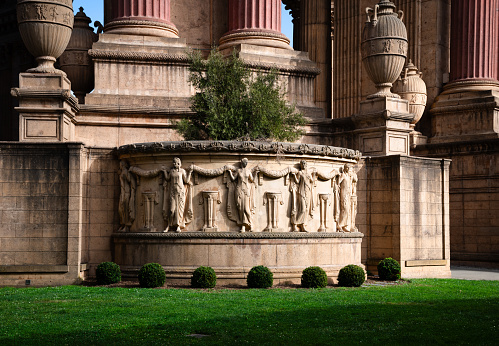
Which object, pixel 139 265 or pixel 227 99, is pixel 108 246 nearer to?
pixel 139 265

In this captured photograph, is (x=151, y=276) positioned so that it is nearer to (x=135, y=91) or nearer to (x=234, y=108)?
(x=234, y=108)

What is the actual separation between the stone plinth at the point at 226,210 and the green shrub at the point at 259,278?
2.80 feet

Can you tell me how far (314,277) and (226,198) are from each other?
12.1ft

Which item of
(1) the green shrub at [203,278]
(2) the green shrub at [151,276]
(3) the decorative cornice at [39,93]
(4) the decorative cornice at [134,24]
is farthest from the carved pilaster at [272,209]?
(4) the decorative cornice at [134,24]

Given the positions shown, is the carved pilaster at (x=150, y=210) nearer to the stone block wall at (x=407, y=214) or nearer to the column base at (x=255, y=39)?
the stone block wall at (x=407, y=214)

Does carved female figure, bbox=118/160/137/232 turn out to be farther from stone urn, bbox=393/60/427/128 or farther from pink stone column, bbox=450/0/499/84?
pink stone column, bbox=450/0/499/84

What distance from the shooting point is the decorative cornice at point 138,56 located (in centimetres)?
2922

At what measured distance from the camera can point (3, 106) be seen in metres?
52.0

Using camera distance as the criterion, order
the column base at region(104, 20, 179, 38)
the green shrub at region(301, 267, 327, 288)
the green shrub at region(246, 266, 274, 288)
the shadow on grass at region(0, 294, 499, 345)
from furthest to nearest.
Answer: the column base at region(104, 20, 179, 38) → the green shrub at region(301, 267, 327, 288) → the green shrub at region(246, 266, 274, 288) → the shadow on grass at region(0, 294, 499, 345)

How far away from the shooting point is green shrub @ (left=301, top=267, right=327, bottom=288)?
2256 cm

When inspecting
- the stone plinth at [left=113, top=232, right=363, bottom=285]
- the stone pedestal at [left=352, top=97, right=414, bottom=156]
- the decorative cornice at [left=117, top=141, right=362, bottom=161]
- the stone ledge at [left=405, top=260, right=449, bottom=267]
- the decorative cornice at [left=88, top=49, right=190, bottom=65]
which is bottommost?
the stone ledge at [left=405, top=260, right=449, bottom=267]

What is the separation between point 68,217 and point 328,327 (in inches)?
456

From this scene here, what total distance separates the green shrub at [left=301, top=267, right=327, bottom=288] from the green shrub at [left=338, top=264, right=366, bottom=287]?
0.91 metres

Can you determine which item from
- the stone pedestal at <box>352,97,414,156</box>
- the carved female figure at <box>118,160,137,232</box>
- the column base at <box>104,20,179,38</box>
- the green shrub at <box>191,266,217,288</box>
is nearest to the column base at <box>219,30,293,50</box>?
the column base at <box>104,20,179,38</box>
